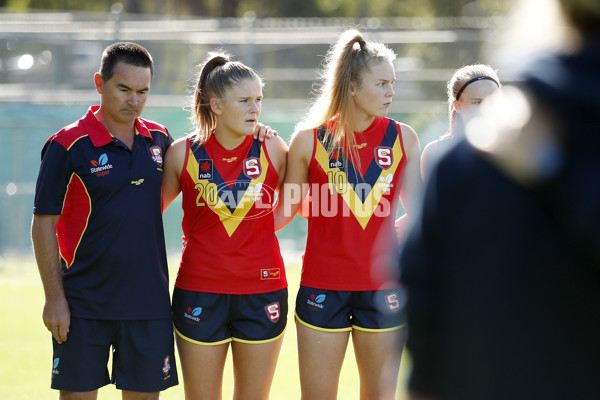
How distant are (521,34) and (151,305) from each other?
294cm

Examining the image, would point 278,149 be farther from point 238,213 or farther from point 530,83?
point 530,83

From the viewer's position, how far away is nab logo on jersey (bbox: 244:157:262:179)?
3977 mm

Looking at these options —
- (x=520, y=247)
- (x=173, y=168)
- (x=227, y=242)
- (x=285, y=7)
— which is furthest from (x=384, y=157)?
(x=285, y=7)

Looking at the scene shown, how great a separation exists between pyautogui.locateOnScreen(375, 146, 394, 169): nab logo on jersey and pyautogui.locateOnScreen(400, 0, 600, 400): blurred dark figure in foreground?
278cm

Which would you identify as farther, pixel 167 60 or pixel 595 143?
pixel 167 60

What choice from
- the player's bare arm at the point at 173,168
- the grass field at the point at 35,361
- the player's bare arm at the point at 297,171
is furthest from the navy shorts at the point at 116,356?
the grass field at the point at 35,361

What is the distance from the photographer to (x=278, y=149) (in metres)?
4.12

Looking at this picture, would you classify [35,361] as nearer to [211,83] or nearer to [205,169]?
[205,169]

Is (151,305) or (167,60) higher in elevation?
(167,60)

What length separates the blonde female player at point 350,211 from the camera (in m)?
3.84

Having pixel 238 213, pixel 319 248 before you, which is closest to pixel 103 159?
pixel 238 213

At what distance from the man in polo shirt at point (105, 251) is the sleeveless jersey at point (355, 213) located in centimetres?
86

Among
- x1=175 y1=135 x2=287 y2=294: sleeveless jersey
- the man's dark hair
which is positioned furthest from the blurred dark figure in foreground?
the man's dark hair

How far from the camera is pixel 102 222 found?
146 inches
